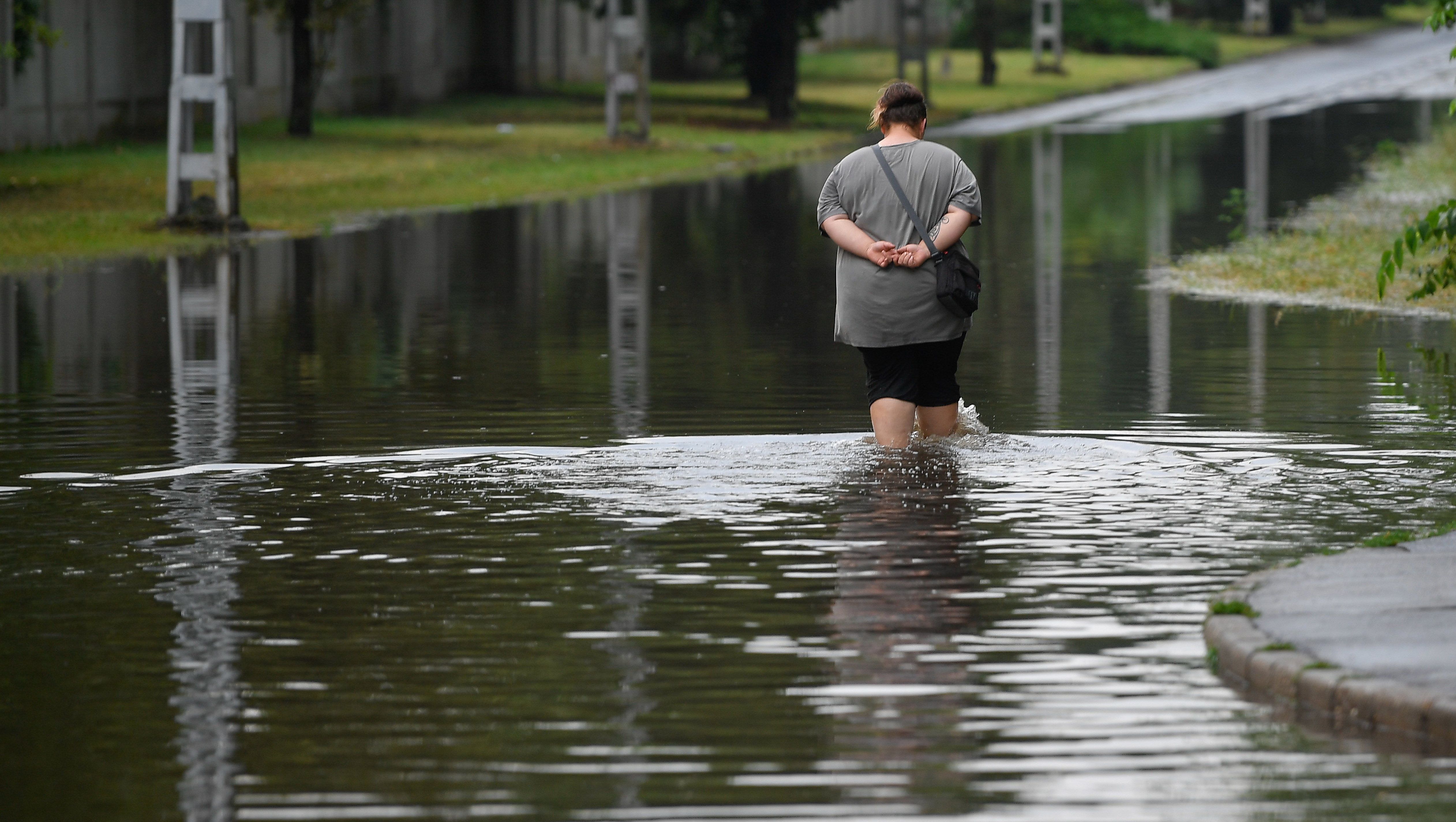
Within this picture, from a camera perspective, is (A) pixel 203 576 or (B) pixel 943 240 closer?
(A) pixel 203 576

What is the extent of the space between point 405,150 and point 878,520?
3116 centimetres

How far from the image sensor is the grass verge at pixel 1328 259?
1838 centimetres

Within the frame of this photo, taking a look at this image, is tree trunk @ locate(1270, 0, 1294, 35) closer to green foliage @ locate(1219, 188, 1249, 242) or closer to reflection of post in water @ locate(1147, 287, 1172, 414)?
green foliage @ locate(1219, 188, 1249, 242)

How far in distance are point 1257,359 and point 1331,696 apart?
28.5 feet

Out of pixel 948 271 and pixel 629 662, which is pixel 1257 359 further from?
pixel 629 662

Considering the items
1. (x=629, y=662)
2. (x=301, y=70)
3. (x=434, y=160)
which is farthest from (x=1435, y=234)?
(x=301, y=70)

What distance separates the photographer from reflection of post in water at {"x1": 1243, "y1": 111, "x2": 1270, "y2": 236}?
25.8 m

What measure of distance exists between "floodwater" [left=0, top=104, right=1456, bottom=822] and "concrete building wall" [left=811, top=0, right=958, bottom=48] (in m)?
67.0

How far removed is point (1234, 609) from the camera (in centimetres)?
730

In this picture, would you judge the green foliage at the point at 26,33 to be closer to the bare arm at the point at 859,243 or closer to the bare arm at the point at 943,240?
the bare arm at the point at 859,243

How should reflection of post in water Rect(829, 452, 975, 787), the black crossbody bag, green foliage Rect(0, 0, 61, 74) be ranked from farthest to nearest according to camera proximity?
green foliage Rect(0, 0, 61, 74), the black crossbody bag, reflection of post in water Rect(829, 452, 975, 787)

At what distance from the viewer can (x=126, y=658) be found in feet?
24.1

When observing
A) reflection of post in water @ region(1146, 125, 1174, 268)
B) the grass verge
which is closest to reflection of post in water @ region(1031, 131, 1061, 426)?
reflection of post in water @ region(1146, 125, 1174, 268)

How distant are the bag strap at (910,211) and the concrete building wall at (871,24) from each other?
71709mm
